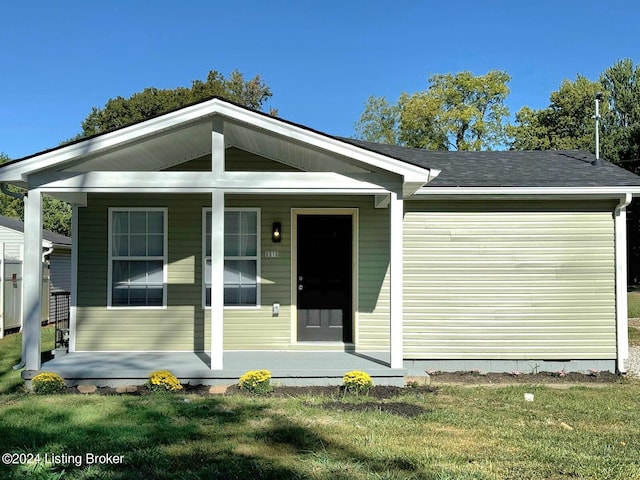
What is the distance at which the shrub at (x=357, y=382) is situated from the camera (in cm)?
612

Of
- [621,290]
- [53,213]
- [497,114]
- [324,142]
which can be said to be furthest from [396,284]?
[497,114]

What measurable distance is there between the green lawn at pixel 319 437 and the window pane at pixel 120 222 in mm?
2858

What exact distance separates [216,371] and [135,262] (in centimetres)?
256

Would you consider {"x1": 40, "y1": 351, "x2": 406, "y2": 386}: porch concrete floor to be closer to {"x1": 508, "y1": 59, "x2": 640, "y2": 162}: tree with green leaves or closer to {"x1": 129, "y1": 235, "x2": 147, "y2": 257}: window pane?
{"x1": 129, "y1": 235, "x2": 147, "y2": 257}: window pane

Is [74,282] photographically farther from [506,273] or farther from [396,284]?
[506,273]

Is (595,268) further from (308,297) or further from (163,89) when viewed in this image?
(163,89)

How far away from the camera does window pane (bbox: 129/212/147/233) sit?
8102 mm

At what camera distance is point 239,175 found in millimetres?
6438

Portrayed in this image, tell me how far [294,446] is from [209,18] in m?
15.5

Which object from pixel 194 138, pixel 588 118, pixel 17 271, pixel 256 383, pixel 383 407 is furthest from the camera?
pixel 588 118

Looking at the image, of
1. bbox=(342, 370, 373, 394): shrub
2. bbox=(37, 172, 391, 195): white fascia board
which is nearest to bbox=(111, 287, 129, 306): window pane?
bbox=(37, 172, 391, 195): white fascia board

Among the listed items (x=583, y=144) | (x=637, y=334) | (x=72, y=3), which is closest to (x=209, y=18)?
(x=72, y=3)

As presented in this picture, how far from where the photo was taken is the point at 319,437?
4.34 metres

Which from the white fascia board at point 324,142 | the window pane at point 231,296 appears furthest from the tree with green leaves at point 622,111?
the window pane at point 231,296
